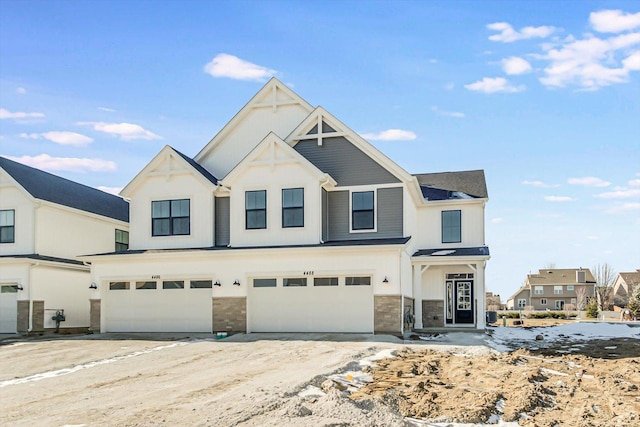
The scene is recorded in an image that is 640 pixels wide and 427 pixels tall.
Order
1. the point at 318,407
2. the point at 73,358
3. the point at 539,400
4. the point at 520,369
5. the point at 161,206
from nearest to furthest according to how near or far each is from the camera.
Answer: the point at 318,407 → the point at 539,400 → the point at 520,369 → the point at 73,358 → the point at 161,206

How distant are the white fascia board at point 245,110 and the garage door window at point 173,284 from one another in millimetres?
5831

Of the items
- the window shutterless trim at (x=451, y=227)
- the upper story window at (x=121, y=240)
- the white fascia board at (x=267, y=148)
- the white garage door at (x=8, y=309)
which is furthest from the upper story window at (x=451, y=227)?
the white garage door at (x=8, y=309)

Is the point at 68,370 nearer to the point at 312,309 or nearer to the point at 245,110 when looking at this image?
the point at 312,309

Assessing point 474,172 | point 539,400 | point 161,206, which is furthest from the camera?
point 474,172

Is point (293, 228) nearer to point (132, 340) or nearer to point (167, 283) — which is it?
point (167, 283)

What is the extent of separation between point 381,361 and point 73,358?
8666mm

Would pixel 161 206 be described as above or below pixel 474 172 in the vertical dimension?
below

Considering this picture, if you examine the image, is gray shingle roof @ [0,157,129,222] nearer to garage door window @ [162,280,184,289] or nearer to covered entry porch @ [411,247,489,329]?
garage door window @ [162,280,184,289]

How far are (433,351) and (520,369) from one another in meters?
3.85

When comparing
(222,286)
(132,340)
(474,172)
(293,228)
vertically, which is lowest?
(132,340)

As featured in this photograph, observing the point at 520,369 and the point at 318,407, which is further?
the point at 520,369

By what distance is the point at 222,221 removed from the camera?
84.9ft

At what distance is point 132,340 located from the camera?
888 inches

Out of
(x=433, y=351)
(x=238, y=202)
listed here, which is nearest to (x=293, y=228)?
(x=238, y=202)
